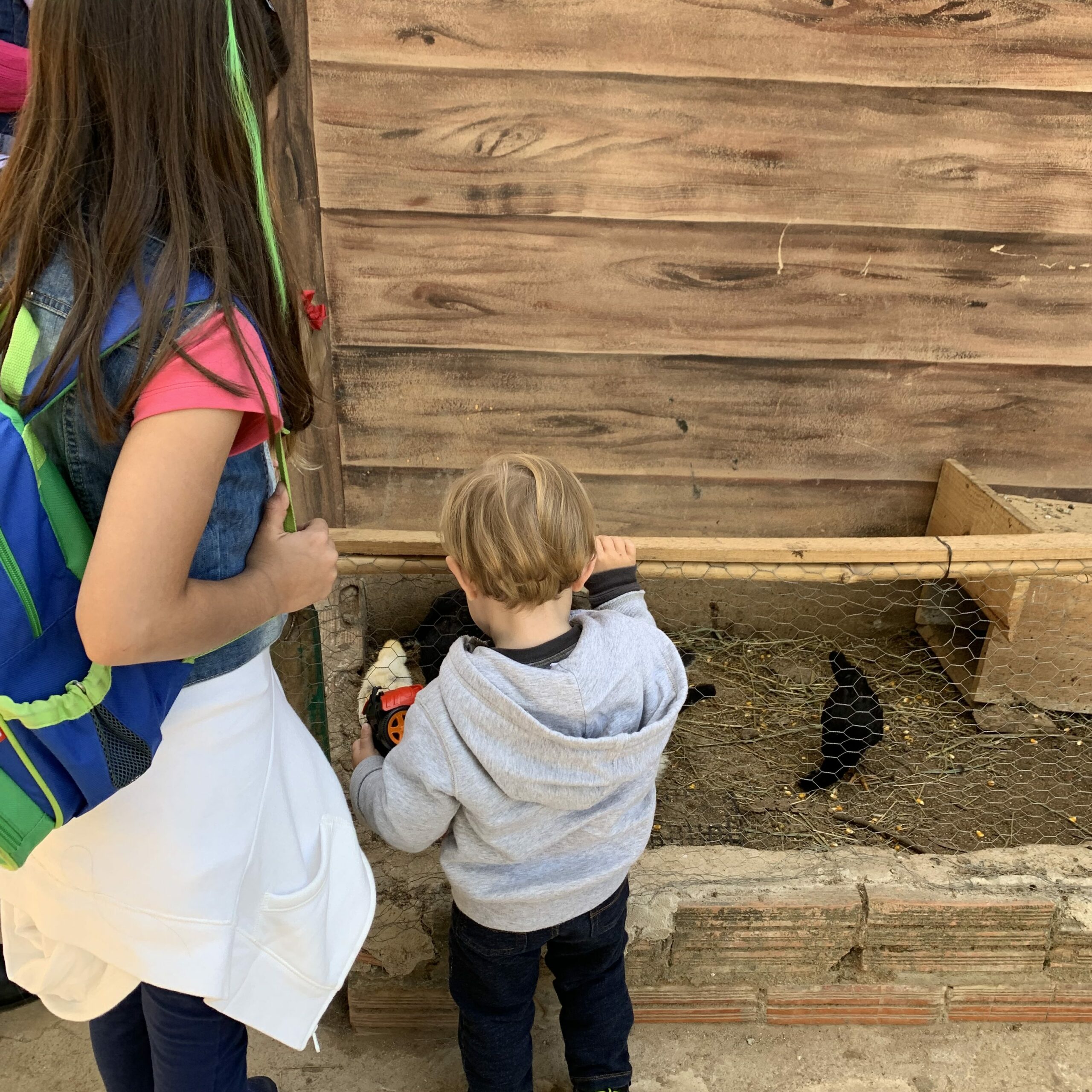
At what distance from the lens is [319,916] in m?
0.94

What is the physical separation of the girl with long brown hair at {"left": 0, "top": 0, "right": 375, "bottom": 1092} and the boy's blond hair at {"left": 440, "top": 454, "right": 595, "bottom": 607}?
20 cm

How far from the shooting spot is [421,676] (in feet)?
7.02

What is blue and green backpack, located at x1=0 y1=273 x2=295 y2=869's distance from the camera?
0.66 m

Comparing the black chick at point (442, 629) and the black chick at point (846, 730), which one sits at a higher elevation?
the black chick at point (442, 629)

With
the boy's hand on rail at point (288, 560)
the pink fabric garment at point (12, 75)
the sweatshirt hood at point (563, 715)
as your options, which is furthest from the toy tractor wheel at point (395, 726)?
the pink fabric garment at point (12, 75)

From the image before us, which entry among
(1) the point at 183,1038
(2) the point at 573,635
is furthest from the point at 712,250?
(1) the point at 183,1038

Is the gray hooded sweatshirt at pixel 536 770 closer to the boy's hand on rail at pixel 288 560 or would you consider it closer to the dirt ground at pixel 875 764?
the boy's hand on rail at pixel 288 560

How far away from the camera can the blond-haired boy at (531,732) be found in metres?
1.05

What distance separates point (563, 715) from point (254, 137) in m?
0.69

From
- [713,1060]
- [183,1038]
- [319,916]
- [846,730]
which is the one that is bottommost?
[713,1060]

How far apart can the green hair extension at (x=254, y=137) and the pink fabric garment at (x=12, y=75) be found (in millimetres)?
184

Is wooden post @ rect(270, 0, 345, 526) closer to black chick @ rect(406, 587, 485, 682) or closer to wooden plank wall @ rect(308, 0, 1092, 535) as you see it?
wooden plank wall @ rect(308, 0, 1092, 535)

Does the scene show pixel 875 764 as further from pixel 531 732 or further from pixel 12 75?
pixel 12 75

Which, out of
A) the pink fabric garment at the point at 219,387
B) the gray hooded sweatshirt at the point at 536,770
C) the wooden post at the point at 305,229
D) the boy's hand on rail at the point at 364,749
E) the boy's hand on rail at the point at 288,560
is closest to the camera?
the pink fabric garment at the point at 219,387
